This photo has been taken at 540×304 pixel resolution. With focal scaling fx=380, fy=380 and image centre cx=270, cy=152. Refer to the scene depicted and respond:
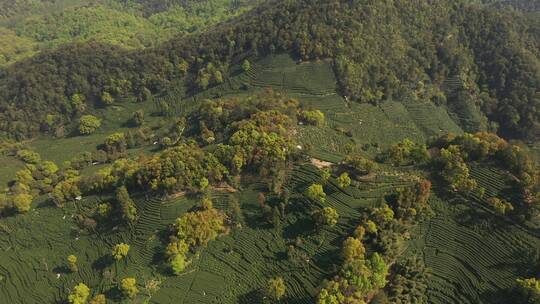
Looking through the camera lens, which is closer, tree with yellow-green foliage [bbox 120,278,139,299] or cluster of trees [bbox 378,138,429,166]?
tree with yellow-green foliage [bbox 120,278,139,299]

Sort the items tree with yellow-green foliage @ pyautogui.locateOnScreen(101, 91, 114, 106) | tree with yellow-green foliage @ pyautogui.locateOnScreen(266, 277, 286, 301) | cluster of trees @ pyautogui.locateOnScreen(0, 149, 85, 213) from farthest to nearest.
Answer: tree with yellow-green foliage @ pyautogui.locateOnScreen(101, 91, 114, 106) < cluster of trees @ pyautogui.locateOnScreen(0, 149, 85, 213) < tree with yellow-green foliage @ pyautogui.locateOnScreen(266, 277, 286, 301)

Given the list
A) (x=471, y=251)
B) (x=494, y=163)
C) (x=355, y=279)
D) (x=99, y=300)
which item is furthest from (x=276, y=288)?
(x=494, y=163)

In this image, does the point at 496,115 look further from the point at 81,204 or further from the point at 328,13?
the point at 81,204

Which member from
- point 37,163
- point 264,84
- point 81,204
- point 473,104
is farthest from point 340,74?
point 37,163

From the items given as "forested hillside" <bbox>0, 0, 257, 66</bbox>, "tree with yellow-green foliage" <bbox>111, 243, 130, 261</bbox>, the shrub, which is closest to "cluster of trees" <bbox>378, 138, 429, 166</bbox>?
"tree with yellow-green foliage" <bbox>111, 243, 130, 261</bbox>

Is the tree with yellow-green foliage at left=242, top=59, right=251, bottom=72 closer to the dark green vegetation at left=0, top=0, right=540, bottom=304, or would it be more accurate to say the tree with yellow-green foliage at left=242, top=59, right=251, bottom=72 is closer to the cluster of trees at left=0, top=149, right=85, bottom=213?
the dark green vegetation at left=0, top=0, right=540, bottom=304

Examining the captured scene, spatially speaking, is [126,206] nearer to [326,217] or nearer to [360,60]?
[326,217]

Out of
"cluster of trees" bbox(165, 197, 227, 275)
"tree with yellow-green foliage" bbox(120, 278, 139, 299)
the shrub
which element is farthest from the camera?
the shrub
